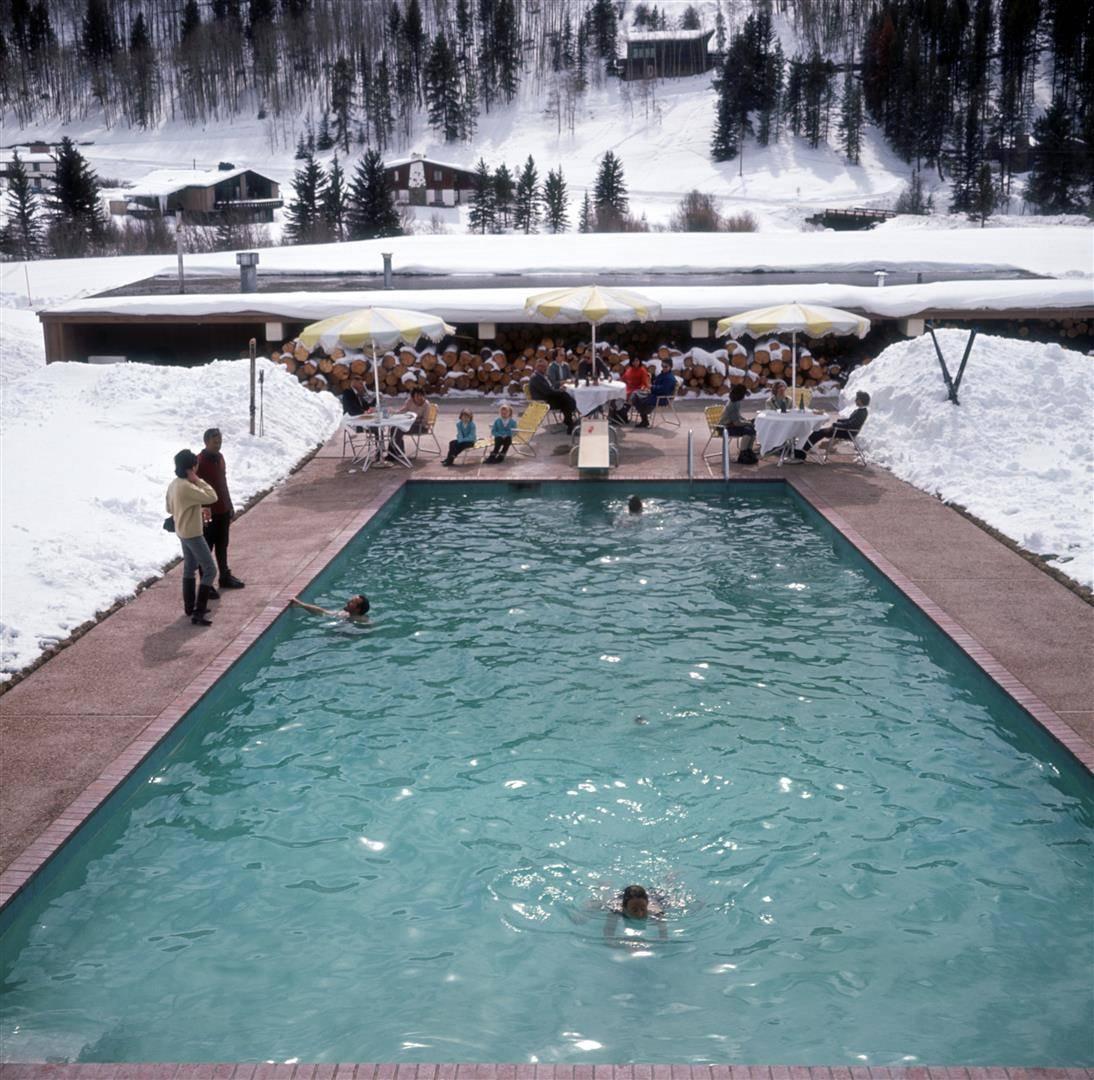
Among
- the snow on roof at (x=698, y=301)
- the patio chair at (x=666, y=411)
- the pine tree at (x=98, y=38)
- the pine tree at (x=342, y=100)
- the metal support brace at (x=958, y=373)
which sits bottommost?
the patio chair at (x=666, y=411)

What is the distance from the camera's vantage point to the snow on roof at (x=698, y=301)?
2131 cm

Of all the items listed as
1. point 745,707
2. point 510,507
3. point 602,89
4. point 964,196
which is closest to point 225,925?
point 745,707

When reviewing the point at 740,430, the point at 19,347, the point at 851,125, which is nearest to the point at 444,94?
the point at 851,125

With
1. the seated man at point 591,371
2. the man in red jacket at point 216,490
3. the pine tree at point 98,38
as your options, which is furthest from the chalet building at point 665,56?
the man in red jacket at point 216,490

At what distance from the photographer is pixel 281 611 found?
1039 cm

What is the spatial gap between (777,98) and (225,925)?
9043cm

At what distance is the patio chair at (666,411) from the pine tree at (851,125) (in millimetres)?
67600

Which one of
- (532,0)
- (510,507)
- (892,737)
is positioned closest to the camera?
(892,737)

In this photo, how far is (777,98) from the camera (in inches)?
3474

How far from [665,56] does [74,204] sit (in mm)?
65195

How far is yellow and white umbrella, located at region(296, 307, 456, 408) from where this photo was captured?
1523 centimetres

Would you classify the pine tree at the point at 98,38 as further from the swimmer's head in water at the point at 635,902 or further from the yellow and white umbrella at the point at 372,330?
the swimmer's head in water at the point at 635,902

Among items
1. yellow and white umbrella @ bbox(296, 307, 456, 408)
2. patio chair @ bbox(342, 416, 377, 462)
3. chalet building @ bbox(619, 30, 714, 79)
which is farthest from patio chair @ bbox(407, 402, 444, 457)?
chalet building @ bbox(619, 30, 714, 79)

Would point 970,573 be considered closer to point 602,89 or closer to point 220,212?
point 220,212
